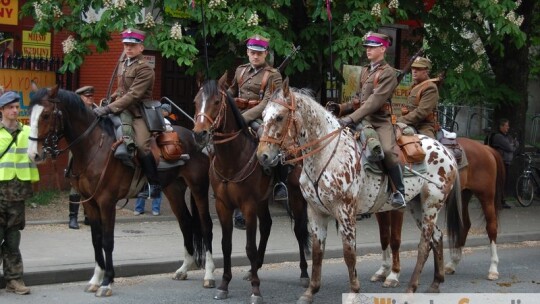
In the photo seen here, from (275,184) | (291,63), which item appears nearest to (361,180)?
(275,184)

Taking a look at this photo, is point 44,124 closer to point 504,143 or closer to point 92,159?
point 92,159

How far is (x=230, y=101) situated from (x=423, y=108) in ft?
9.62

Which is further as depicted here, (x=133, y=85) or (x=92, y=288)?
(x=133, y=85)

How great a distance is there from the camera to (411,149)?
10.3 metres

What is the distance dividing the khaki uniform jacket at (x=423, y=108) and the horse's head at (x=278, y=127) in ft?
9.11

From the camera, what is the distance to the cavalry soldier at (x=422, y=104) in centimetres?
1148

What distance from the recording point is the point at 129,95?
33.9 ft

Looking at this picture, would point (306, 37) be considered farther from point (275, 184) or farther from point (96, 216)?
point (96, 216)

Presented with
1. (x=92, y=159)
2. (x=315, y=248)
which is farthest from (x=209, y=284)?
(x=92, y=159)

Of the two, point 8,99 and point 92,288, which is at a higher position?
point 8,99

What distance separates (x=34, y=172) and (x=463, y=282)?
5.75m

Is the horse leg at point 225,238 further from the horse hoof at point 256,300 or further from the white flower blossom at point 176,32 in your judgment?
the white flower blossom at point 176,32

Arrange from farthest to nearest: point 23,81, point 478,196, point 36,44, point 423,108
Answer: point 36,44 → point 23,81 → point 478,196 → point 423,108

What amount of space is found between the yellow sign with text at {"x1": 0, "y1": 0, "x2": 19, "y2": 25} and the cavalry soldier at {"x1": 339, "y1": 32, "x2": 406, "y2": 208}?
9.68 metres
